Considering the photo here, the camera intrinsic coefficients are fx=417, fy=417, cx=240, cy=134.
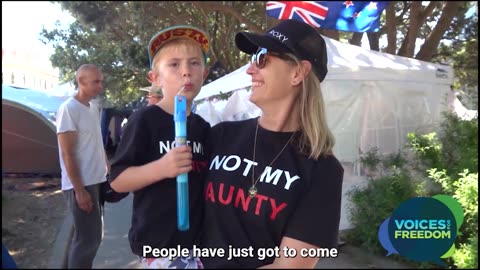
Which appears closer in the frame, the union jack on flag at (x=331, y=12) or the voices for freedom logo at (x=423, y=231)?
the union jack on flag at (x=331, y=12)

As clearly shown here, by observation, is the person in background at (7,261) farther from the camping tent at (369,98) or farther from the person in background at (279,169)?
the camping tent at (369,98)

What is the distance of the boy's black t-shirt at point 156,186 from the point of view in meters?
0.87

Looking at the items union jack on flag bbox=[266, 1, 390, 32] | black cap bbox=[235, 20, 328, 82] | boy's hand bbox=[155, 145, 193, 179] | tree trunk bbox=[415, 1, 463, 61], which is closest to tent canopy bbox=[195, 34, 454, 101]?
tree trunk bbox=[415, 1, 463, 61]

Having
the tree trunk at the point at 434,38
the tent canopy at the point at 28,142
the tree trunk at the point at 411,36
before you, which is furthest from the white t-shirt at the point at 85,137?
the tree trunk at the point at 411,36

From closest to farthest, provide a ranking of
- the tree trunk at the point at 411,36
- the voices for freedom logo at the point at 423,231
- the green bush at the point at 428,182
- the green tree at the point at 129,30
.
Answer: the green tree at the point at 129,30 → the voices for freedom logo at the point at 423,231 → the green bush at the point at 428,182 → the tree trunk at the point at 411,36

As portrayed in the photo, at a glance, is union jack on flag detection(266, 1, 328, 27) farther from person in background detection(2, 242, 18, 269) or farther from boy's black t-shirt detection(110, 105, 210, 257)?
person in background detection(2, 242, 18, 269)

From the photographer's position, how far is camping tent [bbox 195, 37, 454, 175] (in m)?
3.06

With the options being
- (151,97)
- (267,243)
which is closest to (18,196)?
(151,97)

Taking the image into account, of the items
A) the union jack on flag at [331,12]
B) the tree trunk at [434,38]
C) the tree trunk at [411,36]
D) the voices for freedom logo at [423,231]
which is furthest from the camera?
the tree trunk at [411,36]

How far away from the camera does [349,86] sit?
313cm

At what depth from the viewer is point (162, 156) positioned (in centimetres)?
87

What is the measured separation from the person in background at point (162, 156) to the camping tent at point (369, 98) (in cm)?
187

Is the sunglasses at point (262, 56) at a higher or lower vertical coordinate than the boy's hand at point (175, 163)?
higher

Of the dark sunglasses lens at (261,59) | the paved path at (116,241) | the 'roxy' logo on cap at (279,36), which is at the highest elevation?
the 'roxy' logo on cap at (279,36)
